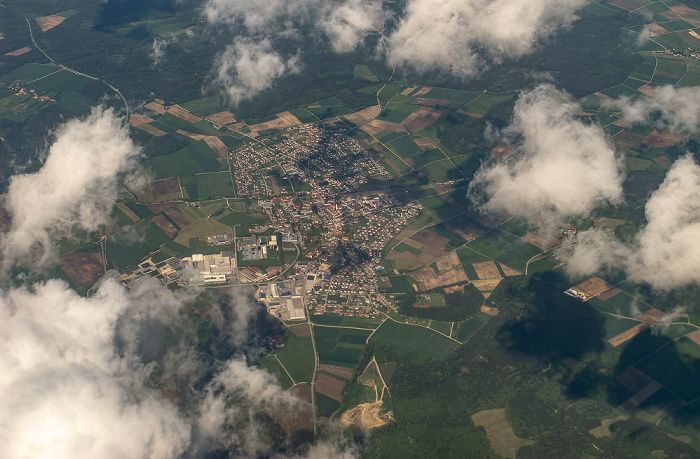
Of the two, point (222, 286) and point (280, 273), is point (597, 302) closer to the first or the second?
point (280, 273)

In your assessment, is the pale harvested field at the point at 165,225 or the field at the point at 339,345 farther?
the pale harvested field at the point at 165,225

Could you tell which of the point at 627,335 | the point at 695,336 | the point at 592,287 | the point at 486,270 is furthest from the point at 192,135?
the point at 695,336

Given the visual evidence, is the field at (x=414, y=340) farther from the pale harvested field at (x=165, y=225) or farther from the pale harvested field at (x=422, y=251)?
the pale harvested field at (x=165, y=225)

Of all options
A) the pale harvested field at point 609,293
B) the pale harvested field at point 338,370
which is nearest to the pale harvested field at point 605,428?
the pale harvested field at point 609,293

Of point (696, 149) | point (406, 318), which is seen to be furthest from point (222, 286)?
point (696, 149)

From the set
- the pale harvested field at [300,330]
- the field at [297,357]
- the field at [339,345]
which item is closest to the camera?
the field at [297,357]

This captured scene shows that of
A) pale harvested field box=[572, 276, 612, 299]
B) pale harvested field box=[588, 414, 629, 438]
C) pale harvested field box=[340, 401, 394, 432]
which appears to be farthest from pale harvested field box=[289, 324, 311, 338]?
pale harvested field box=[572, 276, 612, 299]
